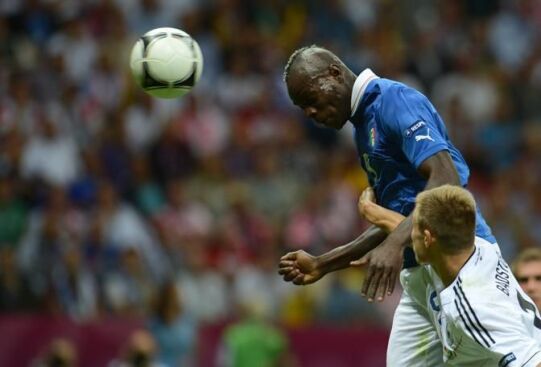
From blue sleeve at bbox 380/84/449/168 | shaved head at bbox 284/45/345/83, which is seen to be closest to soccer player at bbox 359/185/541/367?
blue sleeve at bbox 380/84/449/168

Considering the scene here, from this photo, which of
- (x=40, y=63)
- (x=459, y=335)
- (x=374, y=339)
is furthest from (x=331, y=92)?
(x=40, y=63)

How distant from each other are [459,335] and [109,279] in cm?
811

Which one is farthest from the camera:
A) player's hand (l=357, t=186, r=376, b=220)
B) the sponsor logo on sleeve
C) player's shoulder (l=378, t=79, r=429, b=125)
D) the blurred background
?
the blurred background

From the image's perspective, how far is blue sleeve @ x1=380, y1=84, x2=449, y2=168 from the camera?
661 cm

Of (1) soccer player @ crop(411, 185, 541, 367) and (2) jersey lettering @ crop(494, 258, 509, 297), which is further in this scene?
(2) jersey lettering @ crop(494, 258, 509, 297)

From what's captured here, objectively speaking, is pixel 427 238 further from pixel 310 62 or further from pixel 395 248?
pixel 310 62

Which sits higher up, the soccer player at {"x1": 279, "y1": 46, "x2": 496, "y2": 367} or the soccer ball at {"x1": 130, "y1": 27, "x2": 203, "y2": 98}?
the soccer ball at {"x1": 130, "y1": 27, "x2": 203, "y2": 98}

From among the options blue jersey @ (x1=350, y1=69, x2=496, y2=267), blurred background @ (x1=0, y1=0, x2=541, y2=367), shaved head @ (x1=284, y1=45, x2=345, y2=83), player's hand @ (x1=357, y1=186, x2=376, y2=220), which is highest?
shaved head @ (x1=284, y1=45, x2=345, y2=83)

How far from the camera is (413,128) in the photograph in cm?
667

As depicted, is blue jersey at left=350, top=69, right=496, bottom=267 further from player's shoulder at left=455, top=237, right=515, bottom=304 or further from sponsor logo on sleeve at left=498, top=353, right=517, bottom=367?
sponsor logo on sleeve at left=498, top=353, right=517, bottom=367

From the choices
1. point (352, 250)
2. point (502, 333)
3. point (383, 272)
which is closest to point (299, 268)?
point (352, 250)

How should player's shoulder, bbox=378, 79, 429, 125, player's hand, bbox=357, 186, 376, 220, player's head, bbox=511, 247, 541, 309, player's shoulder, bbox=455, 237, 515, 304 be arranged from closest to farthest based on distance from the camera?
player's shoulder, bbox=455, 237, 515, 304 < player's shoulder, bbox=378, 79, 429, 125 < player's hand, bbox=357, 186, 376, 220 < player's head, bbox=511, 247, 541, 309

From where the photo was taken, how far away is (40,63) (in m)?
16.2

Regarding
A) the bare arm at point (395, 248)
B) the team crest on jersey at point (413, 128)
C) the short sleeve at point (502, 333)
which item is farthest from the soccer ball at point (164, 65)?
the short sleeve at point (502, 333)
